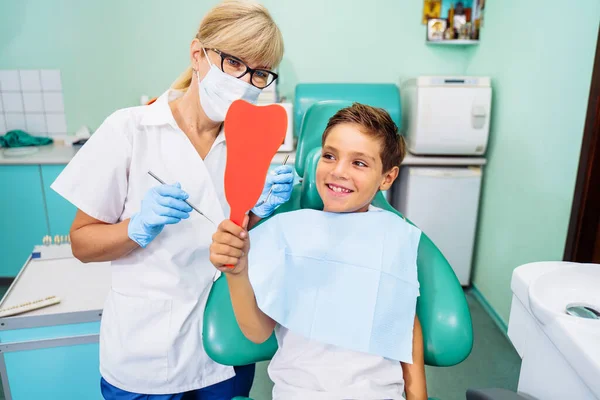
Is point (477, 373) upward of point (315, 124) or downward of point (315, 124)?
downward

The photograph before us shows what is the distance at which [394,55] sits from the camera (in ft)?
10.5

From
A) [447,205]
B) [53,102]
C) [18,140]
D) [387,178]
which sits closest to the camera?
[387,178]

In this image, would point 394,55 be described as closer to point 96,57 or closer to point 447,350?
point 96,57

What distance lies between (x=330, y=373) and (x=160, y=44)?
2.71 meters

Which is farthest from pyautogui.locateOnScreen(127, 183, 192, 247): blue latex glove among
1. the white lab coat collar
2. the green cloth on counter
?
the green cloth on counter

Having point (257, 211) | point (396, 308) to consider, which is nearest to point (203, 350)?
point (257, 211)

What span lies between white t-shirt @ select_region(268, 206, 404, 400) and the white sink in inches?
14.2

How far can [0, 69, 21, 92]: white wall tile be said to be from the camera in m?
3.07

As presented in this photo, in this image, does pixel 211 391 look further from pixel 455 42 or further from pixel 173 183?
pixel 455 42

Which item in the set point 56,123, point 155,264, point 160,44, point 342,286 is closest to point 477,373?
point 342,286

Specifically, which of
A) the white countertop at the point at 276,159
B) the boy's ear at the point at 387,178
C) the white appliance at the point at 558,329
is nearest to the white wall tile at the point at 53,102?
the white countertop at the point at 276,159

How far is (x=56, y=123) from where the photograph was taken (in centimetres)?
320

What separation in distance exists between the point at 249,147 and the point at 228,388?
0.81 m

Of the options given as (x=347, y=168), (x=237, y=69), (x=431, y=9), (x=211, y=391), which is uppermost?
(x=431, y=9)
